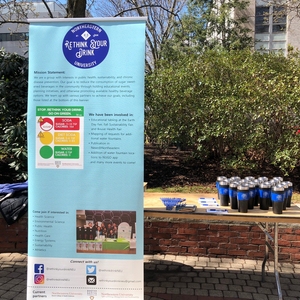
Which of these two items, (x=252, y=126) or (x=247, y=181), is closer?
(x=247, y=181)

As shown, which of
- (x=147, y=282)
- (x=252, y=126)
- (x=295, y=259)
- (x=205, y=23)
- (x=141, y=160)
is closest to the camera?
(x=141, y=160)

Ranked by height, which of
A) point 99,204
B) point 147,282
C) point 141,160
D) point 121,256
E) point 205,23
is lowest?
point 147,282

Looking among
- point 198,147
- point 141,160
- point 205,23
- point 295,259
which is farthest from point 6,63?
point 205,23

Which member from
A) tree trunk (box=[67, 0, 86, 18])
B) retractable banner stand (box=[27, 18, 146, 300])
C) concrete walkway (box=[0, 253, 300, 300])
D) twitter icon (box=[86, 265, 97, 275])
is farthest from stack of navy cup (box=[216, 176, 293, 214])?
tree trunk (box=[67, 0, 86, 18])

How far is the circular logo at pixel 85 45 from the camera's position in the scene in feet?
9.53

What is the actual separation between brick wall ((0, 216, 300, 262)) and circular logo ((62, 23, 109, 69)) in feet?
7.56

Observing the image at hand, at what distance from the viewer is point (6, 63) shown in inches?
261

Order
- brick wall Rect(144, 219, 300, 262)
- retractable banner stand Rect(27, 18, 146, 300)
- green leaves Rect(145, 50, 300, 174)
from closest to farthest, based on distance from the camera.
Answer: retractable banner stand Rect(27, 18, 146, 300)
brick wall Rect(144, 219, 300, 262)
green leaves Rect(145, 50, 300, 174)

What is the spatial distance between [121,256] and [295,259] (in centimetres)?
246

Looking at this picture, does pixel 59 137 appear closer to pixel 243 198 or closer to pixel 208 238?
pixel 243 198

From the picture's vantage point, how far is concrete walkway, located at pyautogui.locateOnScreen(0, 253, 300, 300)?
3.57 m

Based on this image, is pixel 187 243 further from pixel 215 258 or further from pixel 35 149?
pixel 35 149

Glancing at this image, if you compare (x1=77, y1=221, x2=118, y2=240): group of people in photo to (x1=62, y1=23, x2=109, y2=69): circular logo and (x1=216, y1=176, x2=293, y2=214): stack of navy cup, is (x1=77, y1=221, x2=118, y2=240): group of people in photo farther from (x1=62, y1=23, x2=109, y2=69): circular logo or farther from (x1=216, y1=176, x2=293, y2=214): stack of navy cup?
(x1=62, y1=23, x2=109, y2=69): circular logo

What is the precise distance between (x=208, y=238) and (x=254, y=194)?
4.68 feet
